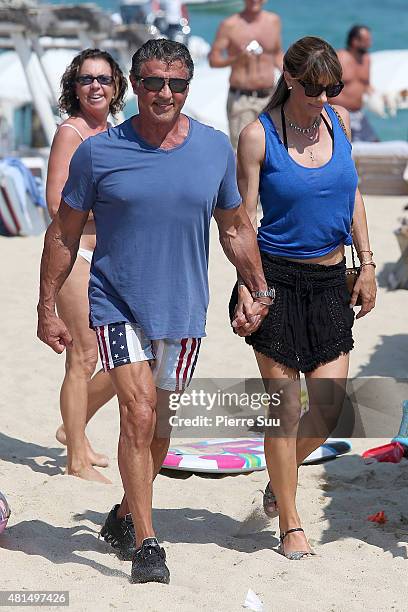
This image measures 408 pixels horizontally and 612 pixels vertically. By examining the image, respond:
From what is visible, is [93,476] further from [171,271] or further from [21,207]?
[21,207]

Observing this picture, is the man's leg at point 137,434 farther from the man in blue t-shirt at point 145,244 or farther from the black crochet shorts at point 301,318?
the black crochet shorts at point 301,318

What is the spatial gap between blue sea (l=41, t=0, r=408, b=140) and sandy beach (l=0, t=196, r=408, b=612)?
3803 cm

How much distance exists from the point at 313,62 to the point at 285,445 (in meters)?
1.36

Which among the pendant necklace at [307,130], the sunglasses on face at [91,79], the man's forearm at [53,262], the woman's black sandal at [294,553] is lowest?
the woman's black sandal at [294,553]

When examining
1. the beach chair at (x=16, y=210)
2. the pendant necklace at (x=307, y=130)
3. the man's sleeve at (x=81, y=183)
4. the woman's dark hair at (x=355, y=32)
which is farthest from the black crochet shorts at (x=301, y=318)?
the woman's dark hair at (x=355, y=32)

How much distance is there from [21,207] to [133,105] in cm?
1959

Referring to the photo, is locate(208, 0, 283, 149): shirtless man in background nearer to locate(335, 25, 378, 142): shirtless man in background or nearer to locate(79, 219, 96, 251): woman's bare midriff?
locate(335, 25, 378, 142): shirtless man in background

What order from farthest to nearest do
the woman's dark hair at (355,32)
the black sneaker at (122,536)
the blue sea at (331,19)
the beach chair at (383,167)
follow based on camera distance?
the blue sea at (331,19), the woman's dark hair at (355,32), the beach chair at (383,167), the black sneaker at (122,536)

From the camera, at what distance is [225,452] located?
5414 millimetres

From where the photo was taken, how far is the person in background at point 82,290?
483cm

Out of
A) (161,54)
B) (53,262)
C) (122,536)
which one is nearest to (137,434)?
(122,536)

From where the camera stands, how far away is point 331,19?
48.9 m

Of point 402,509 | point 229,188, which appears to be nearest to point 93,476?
point 402,509

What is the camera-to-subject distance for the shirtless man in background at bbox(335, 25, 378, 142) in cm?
1237
